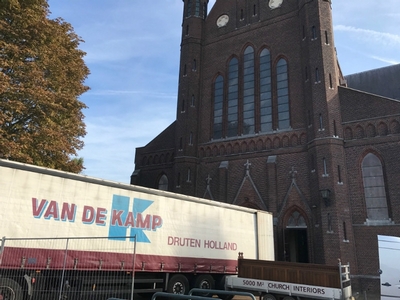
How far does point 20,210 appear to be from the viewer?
8594mm

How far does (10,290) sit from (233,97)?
19035 millimetres

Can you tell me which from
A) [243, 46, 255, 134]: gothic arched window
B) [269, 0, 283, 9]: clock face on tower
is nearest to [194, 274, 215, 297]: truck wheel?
Result: [243, 46, 255, 134]: gothic arched window

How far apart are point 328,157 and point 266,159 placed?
4063mm

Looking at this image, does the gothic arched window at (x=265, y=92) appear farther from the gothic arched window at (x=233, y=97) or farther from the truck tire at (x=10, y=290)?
the truck tire at (x=10, y=290)

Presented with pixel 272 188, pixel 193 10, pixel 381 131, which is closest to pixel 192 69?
pixel 193 10

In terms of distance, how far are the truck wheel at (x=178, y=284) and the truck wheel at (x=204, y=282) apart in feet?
1.40

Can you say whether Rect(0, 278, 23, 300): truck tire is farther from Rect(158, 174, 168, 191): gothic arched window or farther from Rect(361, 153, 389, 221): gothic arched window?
Rect(158, 174, 168, 191): gothic arched window

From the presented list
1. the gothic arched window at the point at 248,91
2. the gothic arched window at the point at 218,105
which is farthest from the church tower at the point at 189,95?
the gothic arched window at the point at 248,91

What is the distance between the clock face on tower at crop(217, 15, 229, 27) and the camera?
26548mm

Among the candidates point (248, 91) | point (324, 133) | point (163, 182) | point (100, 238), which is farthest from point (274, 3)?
point (100, 238)

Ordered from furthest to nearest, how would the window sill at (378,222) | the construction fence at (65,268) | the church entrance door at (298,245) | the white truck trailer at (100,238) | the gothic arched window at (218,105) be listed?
the gothic arched window at (218,105) < the church entrance door at (298,245) < the window sill at (378,222) < the white truck trailer at (100,238) < the construction fence at (65,268)

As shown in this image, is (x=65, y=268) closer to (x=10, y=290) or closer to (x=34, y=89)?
(x=10, y=290)

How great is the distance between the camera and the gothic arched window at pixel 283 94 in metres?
21.7

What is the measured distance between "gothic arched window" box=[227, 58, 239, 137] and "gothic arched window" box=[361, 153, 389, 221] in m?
8.49
